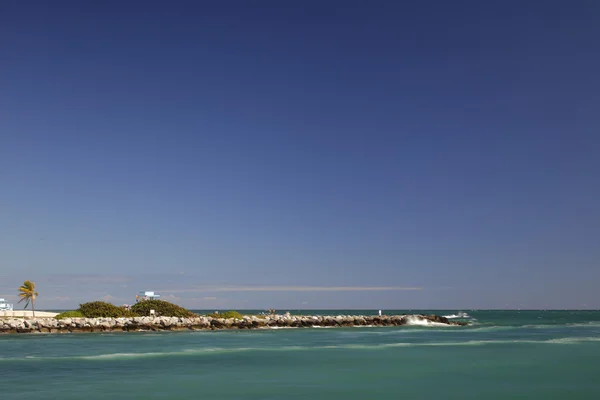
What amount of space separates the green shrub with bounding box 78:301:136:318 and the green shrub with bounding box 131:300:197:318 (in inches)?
101

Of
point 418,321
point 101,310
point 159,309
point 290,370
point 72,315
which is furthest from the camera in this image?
point 418,321

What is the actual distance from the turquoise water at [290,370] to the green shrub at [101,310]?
53.3ft

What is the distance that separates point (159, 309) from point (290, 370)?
40.0 meters

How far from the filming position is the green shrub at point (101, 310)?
59.4 metres

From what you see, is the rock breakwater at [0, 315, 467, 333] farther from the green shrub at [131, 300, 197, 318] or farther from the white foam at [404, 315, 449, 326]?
the white foam at [404, 315, 449, 326]

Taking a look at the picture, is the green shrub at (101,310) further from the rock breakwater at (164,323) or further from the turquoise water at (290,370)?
the turquoise water at (290,370)

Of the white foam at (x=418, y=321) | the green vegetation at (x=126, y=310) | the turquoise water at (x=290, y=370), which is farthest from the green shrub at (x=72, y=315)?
the white foam at (x=418, y=321)

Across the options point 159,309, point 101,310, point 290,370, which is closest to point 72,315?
point 101,310

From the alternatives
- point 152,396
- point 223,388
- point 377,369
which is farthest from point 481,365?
point 152,396

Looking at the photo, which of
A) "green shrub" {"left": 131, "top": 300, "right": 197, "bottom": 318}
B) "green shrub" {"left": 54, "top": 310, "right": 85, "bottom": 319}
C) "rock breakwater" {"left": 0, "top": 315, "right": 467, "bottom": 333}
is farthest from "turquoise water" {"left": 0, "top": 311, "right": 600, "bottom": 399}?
"green shrub" {"left": 131, "top": 300, "right": 197, "bottom": 318}

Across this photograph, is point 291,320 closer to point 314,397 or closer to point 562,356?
point 562,356

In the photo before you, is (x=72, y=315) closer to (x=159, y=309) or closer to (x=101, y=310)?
(x=101, y=310)

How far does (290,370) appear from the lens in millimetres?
27938

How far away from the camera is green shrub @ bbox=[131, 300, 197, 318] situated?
211ft
